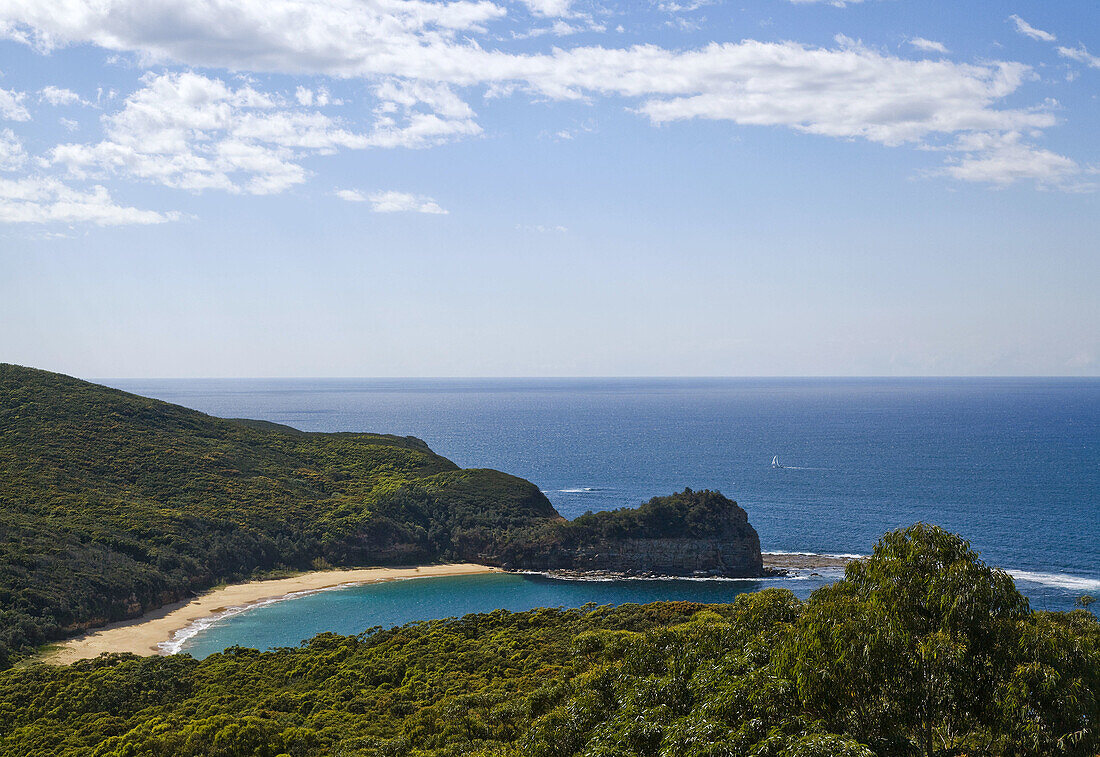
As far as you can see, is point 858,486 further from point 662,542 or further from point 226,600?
point 226,600

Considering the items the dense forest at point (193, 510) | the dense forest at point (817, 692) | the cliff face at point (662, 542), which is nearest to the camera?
the dense forest at point (817, 692)

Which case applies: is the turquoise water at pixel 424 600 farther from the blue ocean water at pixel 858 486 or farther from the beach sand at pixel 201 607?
the beach sand at pixel 201 607

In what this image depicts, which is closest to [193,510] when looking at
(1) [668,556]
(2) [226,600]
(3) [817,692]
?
(2) [226,600]

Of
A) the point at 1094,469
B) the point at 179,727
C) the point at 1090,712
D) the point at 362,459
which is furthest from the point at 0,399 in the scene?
the point at 1094,469

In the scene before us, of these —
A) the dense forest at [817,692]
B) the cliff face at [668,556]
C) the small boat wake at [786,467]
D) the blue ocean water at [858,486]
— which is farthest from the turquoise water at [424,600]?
the small boat wake at [786,467]

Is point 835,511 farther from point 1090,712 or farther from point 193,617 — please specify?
point 1090,712

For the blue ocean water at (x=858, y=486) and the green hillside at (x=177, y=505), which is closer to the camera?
the green hillside at (x=177, y=505)

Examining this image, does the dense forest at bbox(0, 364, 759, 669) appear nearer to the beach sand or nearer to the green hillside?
the green hillside

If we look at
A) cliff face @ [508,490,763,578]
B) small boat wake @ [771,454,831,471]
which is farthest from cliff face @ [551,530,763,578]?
small boat wake @ [771,454,831,471]
